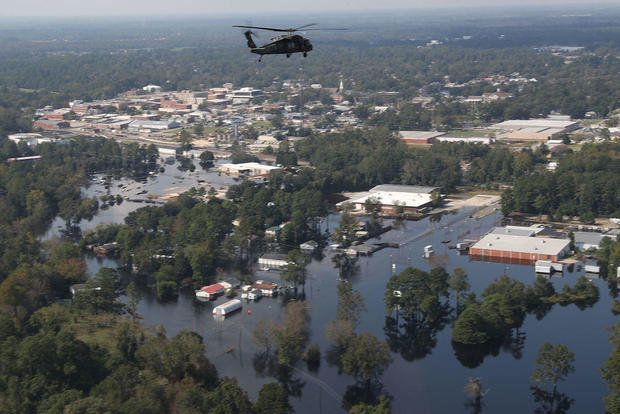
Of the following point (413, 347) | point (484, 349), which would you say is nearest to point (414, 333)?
point (413, 347)

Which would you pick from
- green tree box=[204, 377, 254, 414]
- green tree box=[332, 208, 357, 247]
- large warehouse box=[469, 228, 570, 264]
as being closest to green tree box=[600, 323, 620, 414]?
green tree box=[204, 377, 254, 414]

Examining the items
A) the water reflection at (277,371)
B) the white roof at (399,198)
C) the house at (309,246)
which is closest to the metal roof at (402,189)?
the white roof at (399,198)

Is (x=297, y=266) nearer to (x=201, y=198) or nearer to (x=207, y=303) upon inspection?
(x=207, y=303)

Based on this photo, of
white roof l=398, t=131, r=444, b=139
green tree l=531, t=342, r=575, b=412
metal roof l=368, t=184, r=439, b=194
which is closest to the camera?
green tree l=531, t=342, r=575, b=412

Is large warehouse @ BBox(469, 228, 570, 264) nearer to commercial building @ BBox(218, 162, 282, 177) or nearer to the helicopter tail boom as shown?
the helicopter tail boom

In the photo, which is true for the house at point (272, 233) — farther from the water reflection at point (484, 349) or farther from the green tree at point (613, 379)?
the green tree at point (613, 379)

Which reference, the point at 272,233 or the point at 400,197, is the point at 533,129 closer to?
the point at 400,197
